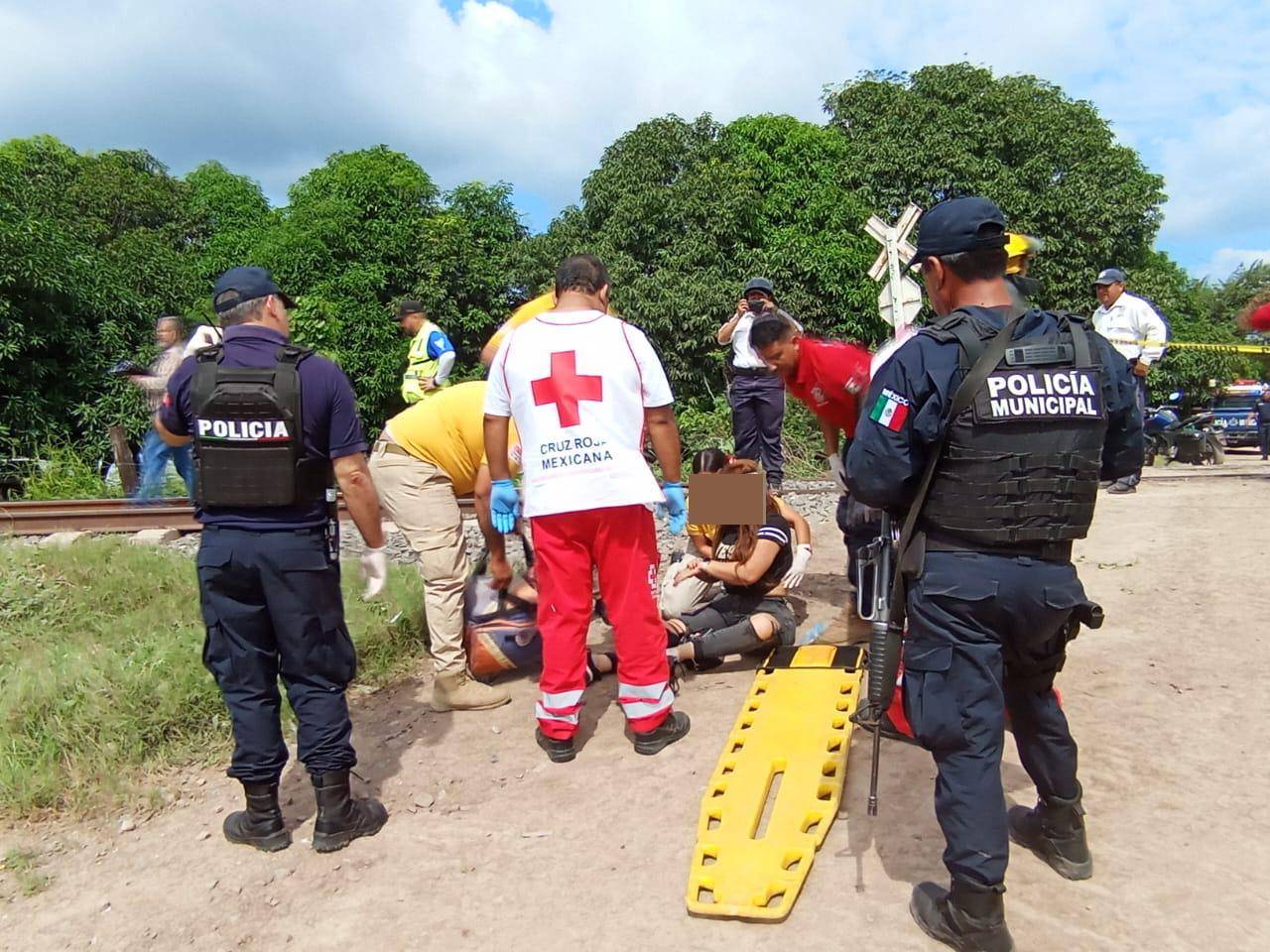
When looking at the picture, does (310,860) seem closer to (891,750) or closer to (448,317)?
(891,750)

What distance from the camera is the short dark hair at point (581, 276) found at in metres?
3.82

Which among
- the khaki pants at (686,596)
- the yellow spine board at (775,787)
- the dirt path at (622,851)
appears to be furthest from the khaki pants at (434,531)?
the yellow spine board at (775,787)

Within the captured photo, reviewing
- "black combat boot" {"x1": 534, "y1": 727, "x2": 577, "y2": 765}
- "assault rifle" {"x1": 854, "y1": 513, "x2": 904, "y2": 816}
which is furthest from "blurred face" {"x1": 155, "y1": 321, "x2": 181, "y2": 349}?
"assault rifle" {"x1": 854, "y1": 513, "x2": 904, "y2": 816}

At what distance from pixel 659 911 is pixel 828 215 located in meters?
20.4

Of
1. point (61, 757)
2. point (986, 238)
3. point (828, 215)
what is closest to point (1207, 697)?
point (986, 238)

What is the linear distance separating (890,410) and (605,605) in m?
1.73

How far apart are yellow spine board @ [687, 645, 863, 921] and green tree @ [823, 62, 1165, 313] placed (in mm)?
19958

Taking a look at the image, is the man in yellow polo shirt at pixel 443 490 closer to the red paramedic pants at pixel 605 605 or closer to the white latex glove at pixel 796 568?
the red paramedic pants at pixel 605 605

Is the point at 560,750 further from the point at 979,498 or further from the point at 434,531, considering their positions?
the point at 979,498

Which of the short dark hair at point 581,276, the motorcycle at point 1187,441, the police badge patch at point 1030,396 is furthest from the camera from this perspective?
the motorcycle at point 1187,441

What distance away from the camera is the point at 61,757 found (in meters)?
3.78

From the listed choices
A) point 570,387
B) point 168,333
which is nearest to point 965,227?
point 570,387

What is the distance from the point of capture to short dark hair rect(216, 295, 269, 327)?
3227 millimetres

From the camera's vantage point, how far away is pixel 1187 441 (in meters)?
15.3
